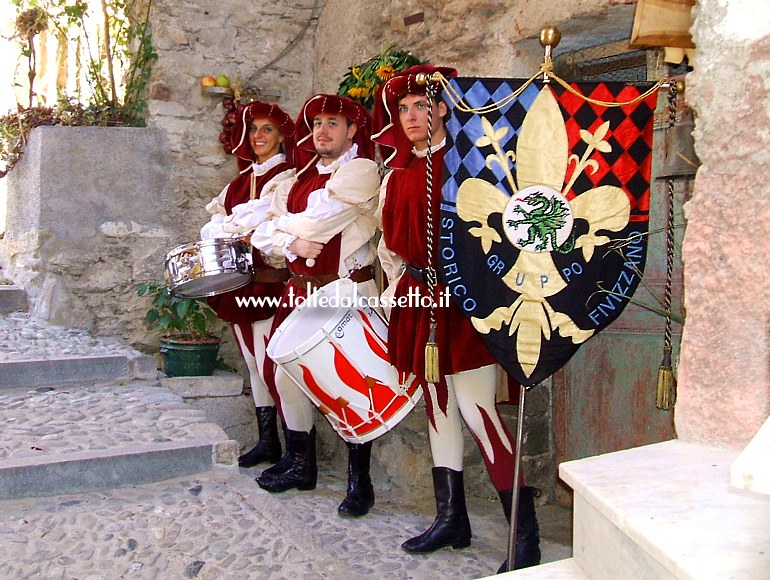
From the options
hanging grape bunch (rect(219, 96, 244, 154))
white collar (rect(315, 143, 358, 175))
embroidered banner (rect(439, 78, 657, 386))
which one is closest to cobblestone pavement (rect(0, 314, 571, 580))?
embroidered banner (rect(439, 78, 657, 386))

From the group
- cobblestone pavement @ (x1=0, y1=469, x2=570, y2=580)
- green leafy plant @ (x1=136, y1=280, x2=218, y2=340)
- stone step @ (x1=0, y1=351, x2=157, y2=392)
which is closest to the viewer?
cobblestone pavement @ (x1=0, y1=469, x2=570, y2=580)

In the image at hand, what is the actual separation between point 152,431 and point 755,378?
2882mm

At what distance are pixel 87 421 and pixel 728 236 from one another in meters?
3.18

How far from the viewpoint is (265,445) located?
415cm

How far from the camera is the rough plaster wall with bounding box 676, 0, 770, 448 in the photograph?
136cm

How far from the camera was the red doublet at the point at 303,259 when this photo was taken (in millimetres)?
3443

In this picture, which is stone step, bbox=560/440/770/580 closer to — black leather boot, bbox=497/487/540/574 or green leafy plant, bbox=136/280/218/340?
black leather boot, bbox=497/487/540/574

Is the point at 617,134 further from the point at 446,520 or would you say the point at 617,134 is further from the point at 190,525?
the point at 190,525

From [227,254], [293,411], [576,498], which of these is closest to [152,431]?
[293,411]

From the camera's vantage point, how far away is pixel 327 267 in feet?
11.3

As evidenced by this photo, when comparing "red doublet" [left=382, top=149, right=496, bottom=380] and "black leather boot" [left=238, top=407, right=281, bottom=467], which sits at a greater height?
"red doublet" [left=382, top=149, right=496, bottom=380]

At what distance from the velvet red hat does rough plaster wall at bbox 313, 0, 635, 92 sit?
→ 2.47ft

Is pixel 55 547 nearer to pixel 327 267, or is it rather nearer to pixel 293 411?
pixel 293 411

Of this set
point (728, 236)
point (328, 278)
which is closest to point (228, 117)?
point (328, 278)
